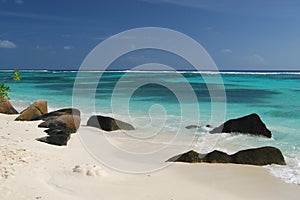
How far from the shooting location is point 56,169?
6.42 m

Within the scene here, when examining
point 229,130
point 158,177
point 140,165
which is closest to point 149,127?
point 229,130

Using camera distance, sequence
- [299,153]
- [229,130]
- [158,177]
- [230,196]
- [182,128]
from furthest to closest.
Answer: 1. [182,128]
2. [229,130]
3. [299,153]
4. [158,177]
5. [230,196]

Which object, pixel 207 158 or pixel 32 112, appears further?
pixel 32 112

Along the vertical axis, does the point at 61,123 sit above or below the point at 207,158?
above

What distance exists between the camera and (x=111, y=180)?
20.0 ft

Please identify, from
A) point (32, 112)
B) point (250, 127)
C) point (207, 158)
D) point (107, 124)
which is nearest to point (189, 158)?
point (207, 158)

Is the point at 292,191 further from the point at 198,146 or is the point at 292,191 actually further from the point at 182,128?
the point at 182,128

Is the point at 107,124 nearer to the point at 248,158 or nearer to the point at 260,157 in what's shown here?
the point at 248,158

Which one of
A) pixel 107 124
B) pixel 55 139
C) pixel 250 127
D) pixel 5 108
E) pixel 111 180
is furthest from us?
pixel 5 108

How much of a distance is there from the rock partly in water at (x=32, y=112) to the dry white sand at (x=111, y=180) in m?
4.15

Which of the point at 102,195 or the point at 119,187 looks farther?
the point at 119,187

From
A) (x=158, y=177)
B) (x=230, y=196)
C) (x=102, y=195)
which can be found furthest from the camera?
(x=158, y=177)

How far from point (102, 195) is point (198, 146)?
15.8ft

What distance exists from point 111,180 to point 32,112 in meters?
7.39
